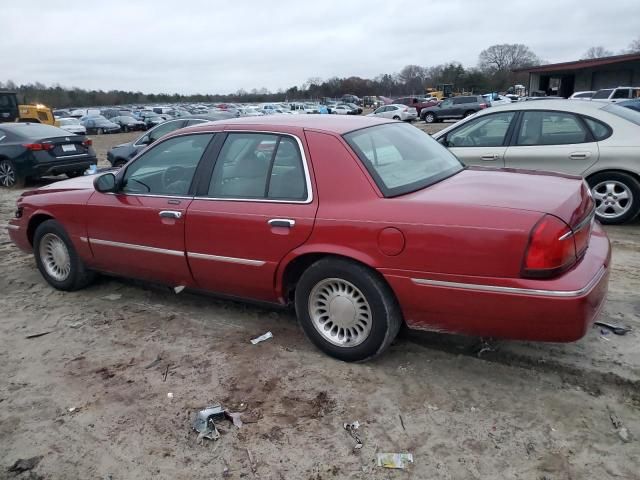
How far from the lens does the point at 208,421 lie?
297cm

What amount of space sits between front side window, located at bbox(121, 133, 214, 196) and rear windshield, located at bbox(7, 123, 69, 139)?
8603 millimetres

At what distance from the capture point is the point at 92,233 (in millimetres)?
4598

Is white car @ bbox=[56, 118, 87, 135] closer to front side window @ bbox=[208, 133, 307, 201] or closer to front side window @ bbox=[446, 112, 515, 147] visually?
front side window @ bbox=[446, 112, 515, 147]

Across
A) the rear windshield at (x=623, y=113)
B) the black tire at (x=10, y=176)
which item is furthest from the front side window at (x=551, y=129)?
the black tire at (x=10, y=176)

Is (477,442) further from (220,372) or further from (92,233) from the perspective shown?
(92,233)

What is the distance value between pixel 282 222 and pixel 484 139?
4.43 m

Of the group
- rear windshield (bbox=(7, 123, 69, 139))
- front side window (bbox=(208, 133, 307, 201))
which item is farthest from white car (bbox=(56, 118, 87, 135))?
front side window (bbox=(208, 133, 307, 201))

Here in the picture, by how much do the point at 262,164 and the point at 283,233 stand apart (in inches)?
23.1

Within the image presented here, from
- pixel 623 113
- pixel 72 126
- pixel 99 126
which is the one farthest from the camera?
pixel 99 126

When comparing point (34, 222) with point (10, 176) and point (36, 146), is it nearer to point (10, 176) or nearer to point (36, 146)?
point (36, 146)

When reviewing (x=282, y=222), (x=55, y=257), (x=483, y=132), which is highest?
(x=483, y=132)

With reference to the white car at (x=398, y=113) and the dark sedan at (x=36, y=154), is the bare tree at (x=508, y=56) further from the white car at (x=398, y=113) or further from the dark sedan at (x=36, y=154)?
the dark sedan at (x=36, y=154)

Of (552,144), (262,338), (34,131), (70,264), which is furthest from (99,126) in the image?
(262,338)

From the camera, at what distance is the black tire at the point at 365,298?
321cm
